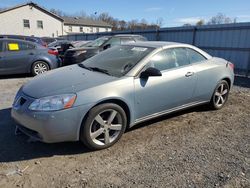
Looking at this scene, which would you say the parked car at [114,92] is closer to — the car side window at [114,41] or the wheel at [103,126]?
the wheel at [103,126]

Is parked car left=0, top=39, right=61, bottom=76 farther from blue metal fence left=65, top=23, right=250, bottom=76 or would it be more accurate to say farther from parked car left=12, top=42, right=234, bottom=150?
blue metal fence left=65, top=23, right=250, bottom=76

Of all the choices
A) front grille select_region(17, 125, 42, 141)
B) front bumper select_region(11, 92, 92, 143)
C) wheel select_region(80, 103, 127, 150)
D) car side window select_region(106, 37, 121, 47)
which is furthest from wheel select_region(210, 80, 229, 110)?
car side window select_region(106, 37, 121, 47)

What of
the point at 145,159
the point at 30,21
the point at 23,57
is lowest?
the point at 145,159

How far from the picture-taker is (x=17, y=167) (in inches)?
122

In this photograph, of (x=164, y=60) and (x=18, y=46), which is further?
(x=18, y=46)

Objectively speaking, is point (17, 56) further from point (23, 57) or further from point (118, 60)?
point (118, 60)

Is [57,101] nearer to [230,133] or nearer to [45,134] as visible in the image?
[45,134]

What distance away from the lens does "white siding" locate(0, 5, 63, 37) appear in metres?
36.8

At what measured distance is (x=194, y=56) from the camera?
4758 millimetres

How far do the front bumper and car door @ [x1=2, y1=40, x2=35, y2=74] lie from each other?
19.7ft

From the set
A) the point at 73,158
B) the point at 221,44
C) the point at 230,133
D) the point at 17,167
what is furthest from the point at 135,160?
the point at 221,44

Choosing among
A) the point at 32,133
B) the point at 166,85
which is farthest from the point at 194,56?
the point at 32,133

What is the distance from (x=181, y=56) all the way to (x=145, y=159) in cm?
217

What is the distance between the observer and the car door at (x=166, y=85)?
151 inches
